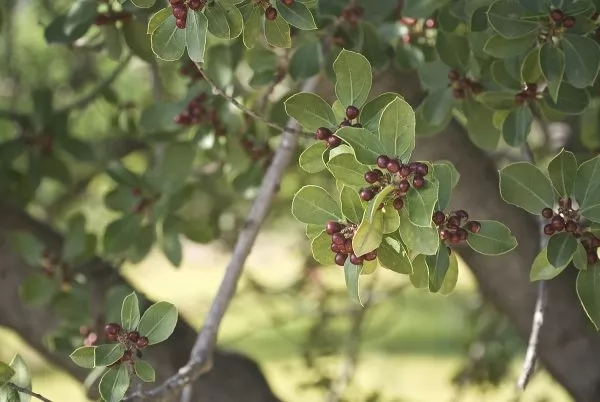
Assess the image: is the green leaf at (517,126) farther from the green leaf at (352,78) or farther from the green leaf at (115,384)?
the green leaf at (115,384)

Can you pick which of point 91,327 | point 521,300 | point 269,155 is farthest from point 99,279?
point 521,300

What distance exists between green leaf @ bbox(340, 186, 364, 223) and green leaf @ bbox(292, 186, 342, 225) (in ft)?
0.09

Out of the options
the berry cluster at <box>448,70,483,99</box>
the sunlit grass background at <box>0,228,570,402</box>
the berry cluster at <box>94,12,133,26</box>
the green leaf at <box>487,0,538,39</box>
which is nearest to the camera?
the green leaf at <box>487,0,538,39</box>

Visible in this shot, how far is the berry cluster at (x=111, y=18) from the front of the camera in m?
1.10

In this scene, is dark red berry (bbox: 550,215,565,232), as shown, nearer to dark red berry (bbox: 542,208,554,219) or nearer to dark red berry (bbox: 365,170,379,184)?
dark red berry (bbox: 542,208,554,219)

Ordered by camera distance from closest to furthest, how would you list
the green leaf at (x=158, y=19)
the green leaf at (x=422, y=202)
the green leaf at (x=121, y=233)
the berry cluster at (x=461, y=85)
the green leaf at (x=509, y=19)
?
the green leaf at (x=422, y=202)
the green leaf at (x=158, y=19)
the green leaf at (x=509, y=19)
the berry cluster at (x=461, y=85)
the green leaf at (x=121, y=233)

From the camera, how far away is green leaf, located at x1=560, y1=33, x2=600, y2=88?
827mm

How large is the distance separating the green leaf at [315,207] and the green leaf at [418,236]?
7cm

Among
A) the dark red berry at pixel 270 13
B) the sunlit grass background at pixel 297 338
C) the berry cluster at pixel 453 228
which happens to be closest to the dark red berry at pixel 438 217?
the berry cluster at pixel 453 228

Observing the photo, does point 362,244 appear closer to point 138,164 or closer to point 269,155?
point 269,155

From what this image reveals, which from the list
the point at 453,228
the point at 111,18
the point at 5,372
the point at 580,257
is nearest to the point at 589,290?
the point at 580,257

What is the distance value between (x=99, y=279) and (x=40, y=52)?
87 cm

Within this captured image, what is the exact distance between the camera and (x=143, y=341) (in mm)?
747

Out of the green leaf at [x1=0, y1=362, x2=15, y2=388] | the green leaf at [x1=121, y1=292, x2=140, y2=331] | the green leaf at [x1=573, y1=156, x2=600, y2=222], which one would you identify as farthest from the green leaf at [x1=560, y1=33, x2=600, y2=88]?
the green leaf at [x1=0, y1=362, x2=15, y2=388]
